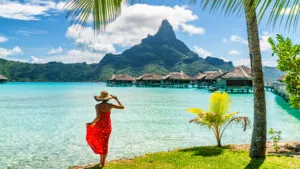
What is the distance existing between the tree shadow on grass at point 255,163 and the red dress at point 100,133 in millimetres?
2732

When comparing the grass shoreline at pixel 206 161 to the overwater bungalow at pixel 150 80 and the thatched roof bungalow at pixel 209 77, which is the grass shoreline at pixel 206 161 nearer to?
the thatched roof bungalow at pixel 209 77

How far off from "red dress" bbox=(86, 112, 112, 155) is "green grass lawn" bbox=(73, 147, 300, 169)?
0.54m

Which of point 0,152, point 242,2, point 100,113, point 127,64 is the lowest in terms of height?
point 0,152

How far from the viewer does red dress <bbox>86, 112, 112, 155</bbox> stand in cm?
547

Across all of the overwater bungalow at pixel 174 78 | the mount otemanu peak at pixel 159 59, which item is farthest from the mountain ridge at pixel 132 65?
the overwater bungalow at pixel 174 78

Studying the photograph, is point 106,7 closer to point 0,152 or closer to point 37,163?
point 37,163

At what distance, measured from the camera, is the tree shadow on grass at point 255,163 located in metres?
5.45

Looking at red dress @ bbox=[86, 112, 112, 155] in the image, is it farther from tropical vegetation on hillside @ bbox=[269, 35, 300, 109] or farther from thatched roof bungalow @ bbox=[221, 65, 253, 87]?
thatched roof bungalow @ bbox=[221, 65, 253, 87]

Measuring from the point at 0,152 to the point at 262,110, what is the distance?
293 inches

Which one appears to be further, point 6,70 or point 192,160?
point 6,70

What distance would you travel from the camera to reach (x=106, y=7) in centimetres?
161

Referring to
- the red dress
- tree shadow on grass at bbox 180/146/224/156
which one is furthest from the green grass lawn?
the red dress

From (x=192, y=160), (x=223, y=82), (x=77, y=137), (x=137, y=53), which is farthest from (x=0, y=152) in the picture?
(x=137, y=53)

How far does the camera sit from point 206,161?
614cm
